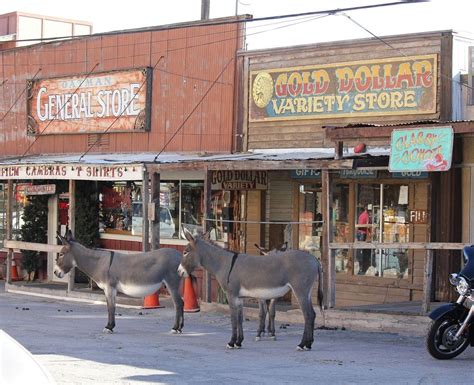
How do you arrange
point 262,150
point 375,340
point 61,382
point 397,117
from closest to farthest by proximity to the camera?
point 61,382, point 375,340, point 397,117, point 262,150

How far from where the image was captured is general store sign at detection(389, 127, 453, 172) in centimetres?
1505

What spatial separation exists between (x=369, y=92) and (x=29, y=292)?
32.0 ft

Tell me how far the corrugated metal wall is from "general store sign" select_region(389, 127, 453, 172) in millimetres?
6418

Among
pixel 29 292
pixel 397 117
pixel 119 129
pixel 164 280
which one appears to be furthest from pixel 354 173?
pixel 29 292

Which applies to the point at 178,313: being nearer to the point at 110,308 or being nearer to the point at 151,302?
the point at 110,308

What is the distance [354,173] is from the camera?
765 inches

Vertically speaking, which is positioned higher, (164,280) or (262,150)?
(262,150)

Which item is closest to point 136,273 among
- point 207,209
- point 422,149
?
point 207,209

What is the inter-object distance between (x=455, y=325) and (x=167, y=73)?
39.3 feet

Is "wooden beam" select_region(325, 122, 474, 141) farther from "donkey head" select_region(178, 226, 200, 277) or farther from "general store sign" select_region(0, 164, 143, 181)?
"general store sign" select_region(0, 164, 143, 181)

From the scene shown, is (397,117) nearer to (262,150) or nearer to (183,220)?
(262,150)

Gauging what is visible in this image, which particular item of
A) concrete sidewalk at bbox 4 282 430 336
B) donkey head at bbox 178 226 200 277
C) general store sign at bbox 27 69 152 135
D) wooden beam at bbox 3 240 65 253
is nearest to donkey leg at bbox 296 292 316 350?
donkey head at bbox 178 226 200 277

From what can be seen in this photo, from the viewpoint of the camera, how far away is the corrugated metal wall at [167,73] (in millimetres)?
21781

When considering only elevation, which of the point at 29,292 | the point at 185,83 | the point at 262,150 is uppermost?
the point at 185,83
